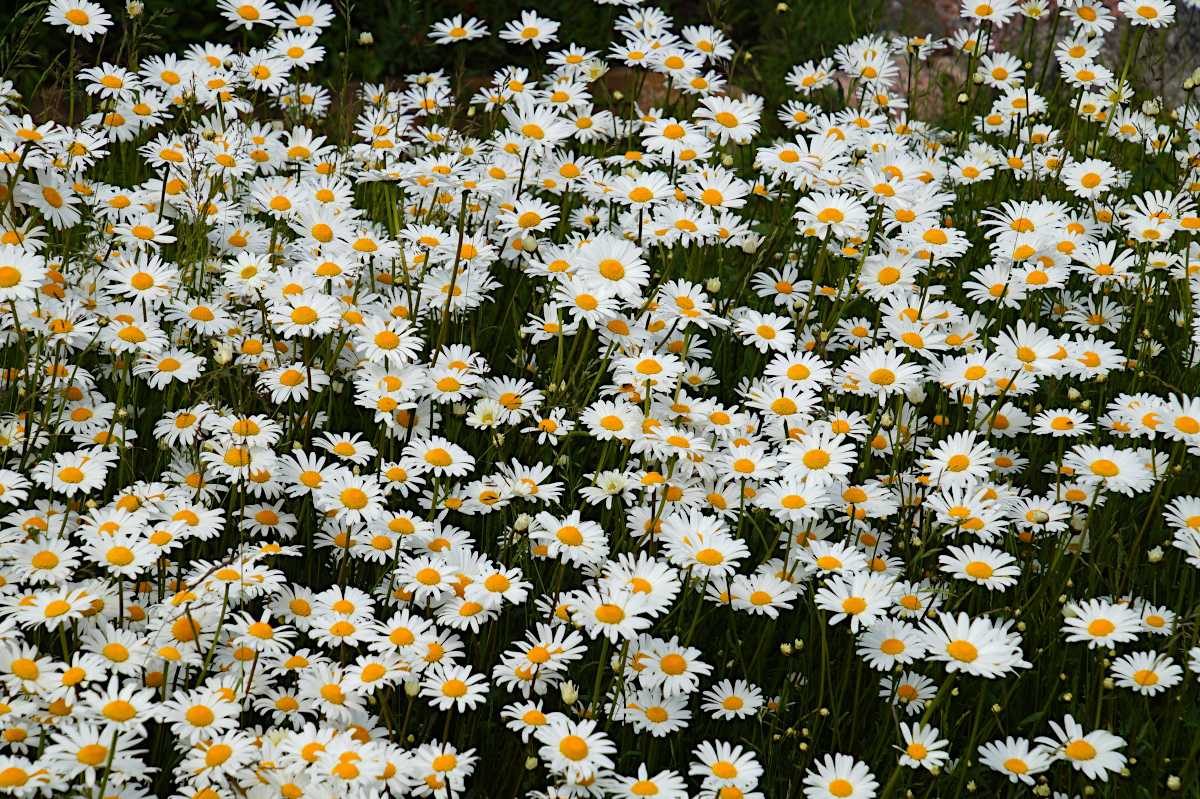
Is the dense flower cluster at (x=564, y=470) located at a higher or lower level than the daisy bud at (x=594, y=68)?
lower

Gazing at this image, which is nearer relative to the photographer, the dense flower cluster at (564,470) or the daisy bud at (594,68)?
the dense flower cluster at (564,470)

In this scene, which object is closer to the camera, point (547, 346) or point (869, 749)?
point (869, 749)

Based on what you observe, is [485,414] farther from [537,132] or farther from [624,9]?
[624,9]

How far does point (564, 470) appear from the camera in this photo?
326 cm

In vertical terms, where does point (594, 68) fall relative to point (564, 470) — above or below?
above

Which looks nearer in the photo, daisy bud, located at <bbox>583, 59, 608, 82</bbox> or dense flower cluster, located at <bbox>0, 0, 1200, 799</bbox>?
dense flower cluster, located at <bbox>0, 0, 1200, 799</bbox>

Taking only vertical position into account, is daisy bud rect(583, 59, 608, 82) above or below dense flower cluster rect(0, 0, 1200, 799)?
above

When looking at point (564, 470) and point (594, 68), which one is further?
point (594, 68)

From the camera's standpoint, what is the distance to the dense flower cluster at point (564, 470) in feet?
8.14

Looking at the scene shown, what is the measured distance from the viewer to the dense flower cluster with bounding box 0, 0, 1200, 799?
8.14 feet

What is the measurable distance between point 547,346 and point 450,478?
78 cm

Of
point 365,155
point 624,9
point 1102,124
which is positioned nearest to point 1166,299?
point 1102,124

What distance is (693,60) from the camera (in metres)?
4.66

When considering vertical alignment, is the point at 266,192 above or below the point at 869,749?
above
